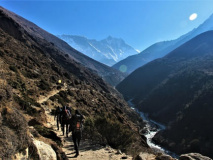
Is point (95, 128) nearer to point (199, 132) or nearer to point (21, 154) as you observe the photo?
point (21, 154)

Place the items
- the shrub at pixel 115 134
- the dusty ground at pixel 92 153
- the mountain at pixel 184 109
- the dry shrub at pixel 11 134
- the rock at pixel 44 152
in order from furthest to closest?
1. the mountain at pixel 184 109
2. the shrub at pixel 115 134
3. the dusty ground at pixel 92 153
4. the rock at pixel 44 152
5. the dry shrub at pixel 11 134

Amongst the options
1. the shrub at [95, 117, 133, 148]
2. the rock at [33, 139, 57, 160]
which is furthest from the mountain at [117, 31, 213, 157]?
the rock at [33, 139, 57, 160]

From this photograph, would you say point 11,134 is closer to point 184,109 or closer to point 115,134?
point 115,134

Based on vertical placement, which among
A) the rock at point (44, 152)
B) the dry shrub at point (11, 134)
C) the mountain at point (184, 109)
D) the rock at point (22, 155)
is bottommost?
the mountain at point (184, 109)

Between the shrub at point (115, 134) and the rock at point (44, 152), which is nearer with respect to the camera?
the rock at point (44, 152)

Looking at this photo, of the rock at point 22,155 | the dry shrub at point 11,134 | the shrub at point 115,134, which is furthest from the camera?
the shrub at point 115,134

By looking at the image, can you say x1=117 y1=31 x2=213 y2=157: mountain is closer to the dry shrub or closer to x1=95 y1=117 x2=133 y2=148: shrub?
x1=95 y1=117 x2=133 y2=148: shrub

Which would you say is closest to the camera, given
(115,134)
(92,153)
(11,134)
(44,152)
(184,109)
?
(11,134)

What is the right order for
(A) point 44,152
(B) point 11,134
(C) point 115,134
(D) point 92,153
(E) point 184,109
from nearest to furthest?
(B) point 11,134 < (A) point 44,152 < (D) point 92,153 < (C) point 115,134 < (E) point 184,109

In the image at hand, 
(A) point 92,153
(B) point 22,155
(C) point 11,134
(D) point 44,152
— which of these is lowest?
(A) point 92,153

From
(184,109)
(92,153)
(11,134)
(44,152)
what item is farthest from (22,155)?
(184,109)

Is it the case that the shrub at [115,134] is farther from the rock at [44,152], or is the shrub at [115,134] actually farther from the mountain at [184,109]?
the mountain at [184,109]

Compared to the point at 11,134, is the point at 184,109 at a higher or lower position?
lower

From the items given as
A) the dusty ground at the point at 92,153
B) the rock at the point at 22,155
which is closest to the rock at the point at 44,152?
the rock at the point at 22,155
